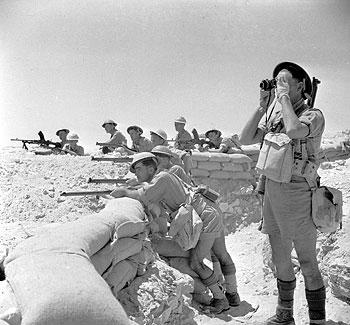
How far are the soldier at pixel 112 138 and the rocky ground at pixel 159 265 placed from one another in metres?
1.13

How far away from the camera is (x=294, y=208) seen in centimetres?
357

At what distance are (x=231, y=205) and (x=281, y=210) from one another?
18.1 ft

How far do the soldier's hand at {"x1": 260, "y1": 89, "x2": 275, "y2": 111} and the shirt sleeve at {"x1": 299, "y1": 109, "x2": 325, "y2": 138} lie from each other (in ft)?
1.15

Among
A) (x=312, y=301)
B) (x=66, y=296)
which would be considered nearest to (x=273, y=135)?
(x=312, y=301)

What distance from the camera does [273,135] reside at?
143 inches

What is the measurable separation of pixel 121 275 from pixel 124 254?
0.44 feet

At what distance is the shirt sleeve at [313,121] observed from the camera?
347 centimetres

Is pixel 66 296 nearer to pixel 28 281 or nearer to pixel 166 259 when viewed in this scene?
pixel 28 281

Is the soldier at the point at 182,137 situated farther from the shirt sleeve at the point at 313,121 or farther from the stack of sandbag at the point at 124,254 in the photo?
the shirt sleeve at the point at 313,121

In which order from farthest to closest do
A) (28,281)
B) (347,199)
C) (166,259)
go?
(347,199) → (166,259) → (28,281)

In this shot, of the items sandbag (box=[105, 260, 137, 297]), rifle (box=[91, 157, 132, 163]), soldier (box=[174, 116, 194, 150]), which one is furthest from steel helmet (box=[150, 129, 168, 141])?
sandbag (box=[105, 260, 137, 297])

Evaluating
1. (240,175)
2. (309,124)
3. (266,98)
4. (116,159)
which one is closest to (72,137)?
(116,159)

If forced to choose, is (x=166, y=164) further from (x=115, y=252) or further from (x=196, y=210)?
(x=115, y=252)

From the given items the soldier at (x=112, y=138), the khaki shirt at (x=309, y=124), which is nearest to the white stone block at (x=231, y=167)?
the soldier at (x=112, y=138)
